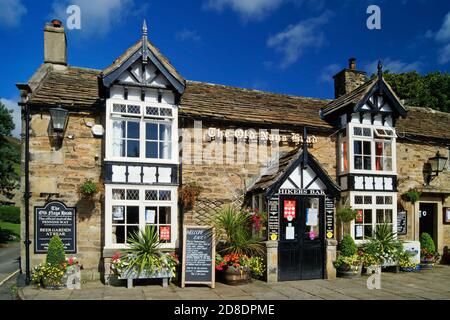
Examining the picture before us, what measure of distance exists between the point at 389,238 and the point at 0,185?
76.2ft

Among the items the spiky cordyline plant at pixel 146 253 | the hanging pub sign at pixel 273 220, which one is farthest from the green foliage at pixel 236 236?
the spiky cordyline plant at pixel 146 253

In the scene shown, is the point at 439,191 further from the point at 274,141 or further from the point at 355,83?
the point at 274,141

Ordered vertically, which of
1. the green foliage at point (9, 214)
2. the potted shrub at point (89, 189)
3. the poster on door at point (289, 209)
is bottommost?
the green foliage at point (9, 214)

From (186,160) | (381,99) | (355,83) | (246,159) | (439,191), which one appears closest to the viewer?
(186,160)

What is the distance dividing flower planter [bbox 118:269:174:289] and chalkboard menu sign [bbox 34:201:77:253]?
180 cm

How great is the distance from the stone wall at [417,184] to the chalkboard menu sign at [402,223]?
239mm

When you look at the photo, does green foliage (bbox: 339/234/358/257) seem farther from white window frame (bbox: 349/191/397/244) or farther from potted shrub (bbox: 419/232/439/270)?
potted shrub (bbox: 419/232/439/270)

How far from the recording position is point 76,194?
10.2m

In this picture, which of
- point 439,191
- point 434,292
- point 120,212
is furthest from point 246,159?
point 439,191

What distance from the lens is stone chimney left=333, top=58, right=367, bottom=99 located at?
15156 millimetres

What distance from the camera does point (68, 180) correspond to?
1018cm

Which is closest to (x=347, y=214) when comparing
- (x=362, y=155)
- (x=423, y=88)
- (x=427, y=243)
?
(x=362, y=155)

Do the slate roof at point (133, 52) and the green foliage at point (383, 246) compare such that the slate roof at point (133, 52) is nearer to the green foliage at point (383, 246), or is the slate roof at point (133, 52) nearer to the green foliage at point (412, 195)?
the green foliage at point (383, 246)

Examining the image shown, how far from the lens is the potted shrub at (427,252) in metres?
12.6
